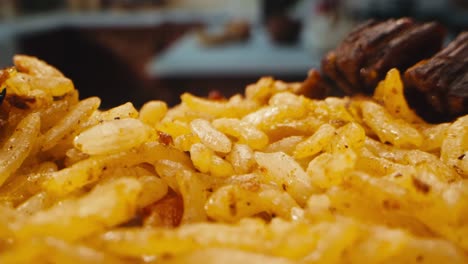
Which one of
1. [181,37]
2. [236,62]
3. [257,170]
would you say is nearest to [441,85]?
[257,170]

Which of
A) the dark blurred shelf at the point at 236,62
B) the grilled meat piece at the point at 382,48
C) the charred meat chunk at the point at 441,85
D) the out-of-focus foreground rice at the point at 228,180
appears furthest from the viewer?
the dark blurred shelf at the point at 236,62

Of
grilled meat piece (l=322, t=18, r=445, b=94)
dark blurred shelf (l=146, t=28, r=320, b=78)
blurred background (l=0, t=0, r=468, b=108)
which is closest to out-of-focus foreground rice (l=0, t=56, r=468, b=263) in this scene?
grilled meat piece (l=322, t=18, r=445, b=94)

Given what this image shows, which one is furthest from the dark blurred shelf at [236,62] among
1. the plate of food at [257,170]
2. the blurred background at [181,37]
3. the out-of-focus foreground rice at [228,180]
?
the out-of-focus foreground rice at [228,180]

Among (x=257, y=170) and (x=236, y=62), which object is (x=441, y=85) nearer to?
(x=257, y=170)

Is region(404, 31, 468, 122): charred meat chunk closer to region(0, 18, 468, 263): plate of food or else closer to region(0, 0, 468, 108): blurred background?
region(0, 18, 468, 263): plate of food

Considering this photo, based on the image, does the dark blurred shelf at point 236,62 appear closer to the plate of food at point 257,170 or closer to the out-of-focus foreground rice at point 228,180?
the plate of food at point 257,170
